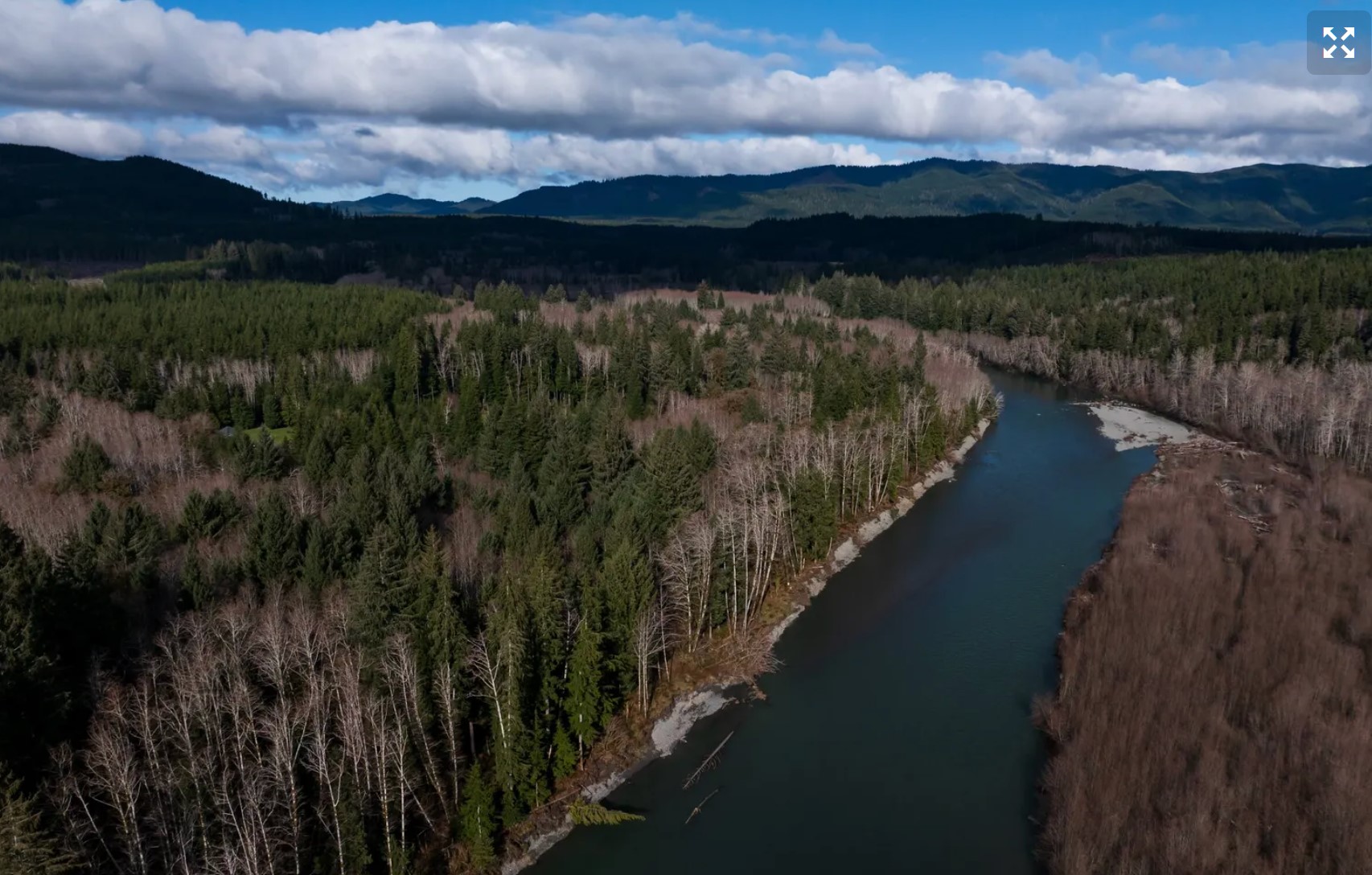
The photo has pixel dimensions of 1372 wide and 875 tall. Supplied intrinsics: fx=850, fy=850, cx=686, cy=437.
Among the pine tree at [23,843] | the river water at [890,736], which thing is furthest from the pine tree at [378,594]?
the pine tree at [23,843]

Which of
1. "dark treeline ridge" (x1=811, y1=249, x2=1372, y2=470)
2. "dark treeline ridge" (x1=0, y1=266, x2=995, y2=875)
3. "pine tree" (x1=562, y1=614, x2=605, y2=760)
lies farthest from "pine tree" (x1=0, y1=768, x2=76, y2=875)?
"dark treeline ridge" (x1=811, y1=249, x2=1372, y2=470)

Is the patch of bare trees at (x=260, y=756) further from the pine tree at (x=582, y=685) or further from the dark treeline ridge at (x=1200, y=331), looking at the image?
the dark treeline ridge at (x=1200, y=331)

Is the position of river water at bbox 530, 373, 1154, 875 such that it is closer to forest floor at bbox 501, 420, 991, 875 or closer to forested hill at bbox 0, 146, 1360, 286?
forest floor at bbox 501, 420, 991, 875

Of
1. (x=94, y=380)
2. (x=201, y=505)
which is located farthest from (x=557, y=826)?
(x=94, y=380)

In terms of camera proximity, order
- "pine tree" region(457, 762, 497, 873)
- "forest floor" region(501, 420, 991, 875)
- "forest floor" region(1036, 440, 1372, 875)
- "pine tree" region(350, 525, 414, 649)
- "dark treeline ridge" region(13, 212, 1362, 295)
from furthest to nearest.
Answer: "dark treeline ridge" region(13, 212, 1362, 295), "pine tree" region(350, 525, 414, 649), "forest floor" region(501, 420, 991, 875), "pine tree" region(457, 762, 497, 873), "forest floor" region(1036, 440, 1372, 875)

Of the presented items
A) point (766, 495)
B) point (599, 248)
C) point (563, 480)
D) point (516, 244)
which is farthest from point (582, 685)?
point (516, 244)
